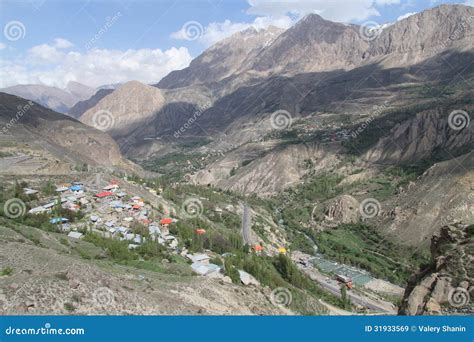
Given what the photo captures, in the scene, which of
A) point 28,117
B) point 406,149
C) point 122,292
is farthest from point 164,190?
point 406,149

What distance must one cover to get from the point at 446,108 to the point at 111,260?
117 metres

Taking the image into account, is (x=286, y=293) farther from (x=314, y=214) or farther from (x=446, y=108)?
(x=446, y=108)

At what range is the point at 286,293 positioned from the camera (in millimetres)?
30266

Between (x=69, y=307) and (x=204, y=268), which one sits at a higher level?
(x=69, y=307)

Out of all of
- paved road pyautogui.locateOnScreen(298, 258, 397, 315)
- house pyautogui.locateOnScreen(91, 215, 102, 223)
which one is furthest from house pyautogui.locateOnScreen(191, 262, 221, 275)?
paved road pyautogui.locateOnScreen(298, 258, 397, 315)

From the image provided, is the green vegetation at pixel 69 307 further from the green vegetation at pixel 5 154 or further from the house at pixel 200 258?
the green vegetation at pixel 5 154

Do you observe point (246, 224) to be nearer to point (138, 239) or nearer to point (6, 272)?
point (138, 239)

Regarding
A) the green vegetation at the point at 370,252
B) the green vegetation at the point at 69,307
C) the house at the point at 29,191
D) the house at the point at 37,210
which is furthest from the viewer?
the green vegetation at the point at 370,252

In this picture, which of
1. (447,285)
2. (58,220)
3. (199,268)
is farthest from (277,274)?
(58,220)

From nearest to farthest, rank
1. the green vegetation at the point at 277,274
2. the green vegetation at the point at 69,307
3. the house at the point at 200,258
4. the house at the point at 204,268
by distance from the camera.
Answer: the green vegetation at the point at 69,307 → the house at the point at 204,268 → the green vegetation at the point at 277,274 → the house at the point at 200,258

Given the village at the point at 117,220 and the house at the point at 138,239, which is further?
the house at the point at 138,239

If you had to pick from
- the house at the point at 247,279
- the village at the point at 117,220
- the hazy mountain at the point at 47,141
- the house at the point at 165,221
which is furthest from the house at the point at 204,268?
the hazy mountain at the point at 47,141

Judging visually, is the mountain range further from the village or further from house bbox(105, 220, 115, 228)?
house bbox(105, 220, 115, 228)

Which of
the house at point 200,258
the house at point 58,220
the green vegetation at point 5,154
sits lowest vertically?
the house at point 200,258
